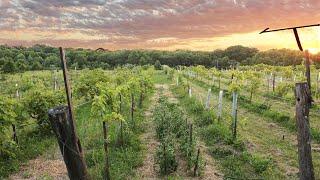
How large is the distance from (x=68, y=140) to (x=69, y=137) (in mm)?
57

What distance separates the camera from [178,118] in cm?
1420

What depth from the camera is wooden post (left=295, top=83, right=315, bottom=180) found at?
5125mm

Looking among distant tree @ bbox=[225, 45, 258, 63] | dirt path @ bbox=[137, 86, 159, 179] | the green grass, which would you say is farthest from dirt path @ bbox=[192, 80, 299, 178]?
distant tree @ bbox=[225, 45, 258, 63]

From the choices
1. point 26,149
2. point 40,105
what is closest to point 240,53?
point 40,105

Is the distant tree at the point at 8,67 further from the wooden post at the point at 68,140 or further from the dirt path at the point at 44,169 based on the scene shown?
the wooden post at the point at 68,140

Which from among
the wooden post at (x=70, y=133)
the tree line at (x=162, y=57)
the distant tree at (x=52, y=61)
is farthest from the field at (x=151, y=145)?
the tree line at (x=162, y=57)

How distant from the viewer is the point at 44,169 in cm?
1035

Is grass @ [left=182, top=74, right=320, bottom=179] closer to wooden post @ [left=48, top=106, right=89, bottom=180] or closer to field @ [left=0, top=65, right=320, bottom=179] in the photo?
field @ [left=0, top=65, right=320, bottom=179]

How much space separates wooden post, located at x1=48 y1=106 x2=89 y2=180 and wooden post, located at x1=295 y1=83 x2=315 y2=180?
369 cm

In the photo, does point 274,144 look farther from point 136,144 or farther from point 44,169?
point 44,169

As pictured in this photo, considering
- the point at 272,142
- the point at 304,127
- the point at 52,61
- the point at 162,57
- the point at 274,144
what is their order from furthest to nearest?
1. the point at 162,57
2. the point at 52,61
3. the point at 272,142
4. the point at 274,144
5. the point at 304,127

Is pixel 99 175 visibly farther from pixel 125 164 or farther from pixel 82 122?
pixel 82 122

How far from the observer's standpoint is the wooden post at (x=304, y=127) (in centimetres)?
512

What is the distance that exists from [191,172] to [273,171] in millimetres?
2128
